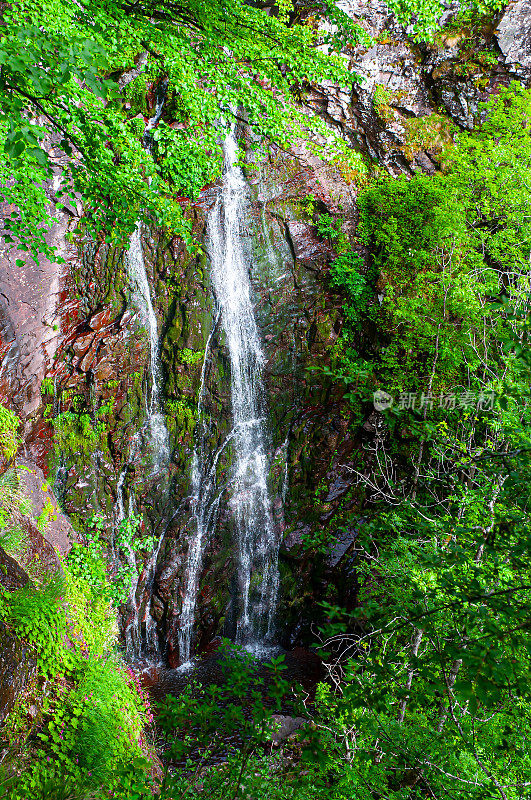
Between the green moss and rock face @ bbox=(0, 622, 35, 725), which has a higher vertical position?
the green moss

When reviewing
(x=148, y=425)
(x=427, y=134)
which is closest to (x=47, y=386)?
(x=148, y=425)

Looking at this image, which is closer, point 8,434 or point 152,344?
point 8,434

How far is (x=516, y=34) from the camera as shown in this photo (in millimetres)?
9367

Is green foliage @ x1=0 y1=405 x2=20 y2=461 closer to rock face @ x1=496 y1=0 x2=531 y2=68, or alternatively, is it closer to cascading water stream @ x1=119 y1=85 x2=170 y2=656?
cascading water stream @ x1=119 y1=85 x2=170 y2=656

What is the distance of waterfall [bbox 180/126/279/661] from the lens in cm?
832

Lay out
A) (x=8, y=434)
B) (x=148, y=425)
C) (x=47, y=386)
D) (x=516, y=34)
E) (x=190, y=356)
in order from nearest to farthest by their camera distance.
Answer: (x=8, y=434), (x=47, y=386), (x=148, y=425), (x=190, y=356), (x=516, y=34)

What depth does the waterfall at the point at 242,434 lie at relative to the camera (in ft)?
27.3

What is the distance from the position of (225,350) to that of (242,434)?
1567 millimetres

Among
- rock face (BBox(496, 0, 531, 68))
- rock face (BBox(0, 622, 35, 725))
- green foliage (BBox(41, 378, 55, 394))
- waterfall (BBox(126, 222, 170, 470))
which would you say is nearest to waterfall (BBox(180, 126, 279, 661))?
waterfall (BBox(126, 222, 170, 470))

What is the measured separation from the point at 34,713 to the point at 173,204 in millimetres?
4613

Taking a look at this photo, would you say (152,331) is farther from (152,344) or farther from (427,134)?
(427,134)

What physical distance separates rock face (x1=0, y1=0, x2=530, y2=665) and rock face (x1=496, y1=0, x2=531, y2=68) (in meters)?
0.02

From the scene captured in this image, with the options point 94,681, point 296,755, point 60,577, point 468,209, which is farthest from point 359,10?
point 296,755

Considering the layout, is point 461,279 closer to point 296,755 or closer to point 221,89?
point 221,89
